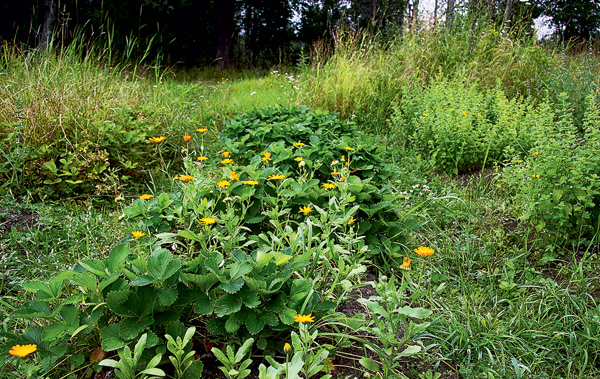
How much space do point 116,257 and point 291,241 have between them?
702 mm

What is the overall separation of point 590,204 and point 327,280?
1488 millimetres

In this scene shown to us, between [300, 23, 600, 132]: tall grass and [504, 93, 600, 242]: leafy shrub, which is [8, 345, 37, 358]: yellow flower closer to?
[504, 93, 600, 242]: leafy shrub

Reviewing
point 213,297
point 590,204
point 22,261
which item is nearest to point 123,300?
point 213,297

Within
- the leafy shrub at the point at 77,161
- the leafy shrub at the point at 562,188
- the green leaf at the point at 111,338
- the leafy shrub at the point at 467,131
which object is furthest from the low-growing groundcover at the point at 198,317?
the leafy shrub at the point at 467,131

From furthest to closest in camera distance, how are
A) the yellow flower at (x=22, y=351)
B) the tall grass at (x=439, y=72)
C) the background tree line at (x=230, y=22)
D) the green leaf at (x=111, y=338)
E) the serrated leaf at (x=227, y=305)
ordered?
the background tree line at (x=230, y=22), the tall grass at (x=439, y=72), the serrated leaf at (x=227, y=305), the green leaf at (x=111, y=338), the yellow flower at (x=22, y=351)

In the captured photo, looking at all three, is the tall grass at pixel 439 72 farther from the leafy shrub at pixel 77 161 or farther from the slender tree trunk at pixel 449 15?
the leafy shrub at pixel 77 161

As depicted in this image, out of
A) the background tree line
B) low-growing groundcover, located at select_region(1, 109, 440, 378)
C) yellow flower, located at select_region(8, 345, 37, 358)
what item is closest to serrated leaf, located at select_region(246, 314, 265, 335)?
low-growing groundcover, located at select_region(1, 109, 440, 378)

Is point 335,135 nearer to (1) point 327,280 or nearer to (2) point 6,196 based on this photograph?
(1) point 327,280

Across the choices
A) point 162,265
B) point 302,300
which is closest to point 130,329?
point 162,265

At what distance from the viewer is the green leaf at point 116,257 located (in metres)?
1.35

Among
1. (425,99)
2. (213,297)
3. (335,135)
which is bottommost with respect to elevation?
(213,297)

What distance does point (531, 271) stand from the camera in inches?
83.1

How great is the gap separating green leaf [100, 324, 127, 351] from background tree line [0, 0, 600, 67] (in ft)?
18.9

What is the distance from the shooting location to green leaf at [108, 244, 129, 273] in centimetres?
135
